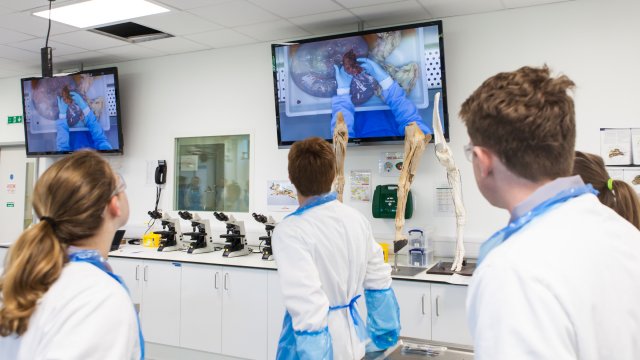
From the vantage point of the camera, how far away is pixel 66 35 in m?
4.64

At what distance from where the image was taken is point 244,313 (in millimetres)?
3900

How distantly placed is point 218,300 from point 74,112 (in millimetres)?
2799

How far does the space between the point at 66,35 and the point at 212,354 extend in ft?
10.5

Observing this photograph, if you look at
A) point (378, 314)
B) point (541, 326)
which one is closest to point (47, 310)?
point (541, 326)

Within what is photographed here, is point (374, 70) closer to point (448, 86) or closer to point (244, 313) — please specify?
point (448, 86)

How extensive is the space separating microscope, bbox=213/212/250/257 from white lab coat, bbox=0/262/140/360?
3102mm

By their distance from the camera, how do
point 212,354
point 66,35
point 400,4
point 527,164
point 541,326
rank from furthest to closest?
point 66,35 < point 212,354 < point 400,4 < point 527,164 < point 541,326

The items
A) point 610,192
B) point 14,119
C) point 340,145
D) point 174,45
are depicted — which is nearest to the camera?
point 610,192

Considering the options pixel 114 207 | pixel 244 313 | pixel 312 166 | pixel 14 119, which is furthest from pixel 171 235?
pixel 114 207

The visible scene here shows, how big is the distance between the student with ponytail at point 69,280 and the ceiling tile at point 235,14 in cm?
288

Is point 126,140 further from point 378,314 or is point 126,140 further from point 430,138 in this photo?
point 378,314

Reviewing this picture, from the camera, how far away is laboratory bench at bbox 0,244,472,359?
11.0 feet

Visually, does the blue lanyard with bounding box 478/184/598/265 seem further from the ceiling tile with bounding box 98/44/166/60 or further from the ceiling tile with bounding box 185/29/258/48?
the ceiling tile with bounding box 98/44/166/60

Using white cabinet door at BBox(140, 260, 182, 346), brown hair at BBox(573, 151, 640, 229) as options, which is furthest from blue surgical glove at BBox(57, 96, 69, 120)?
brown hair at BBox(573, 151, 640, 229)
